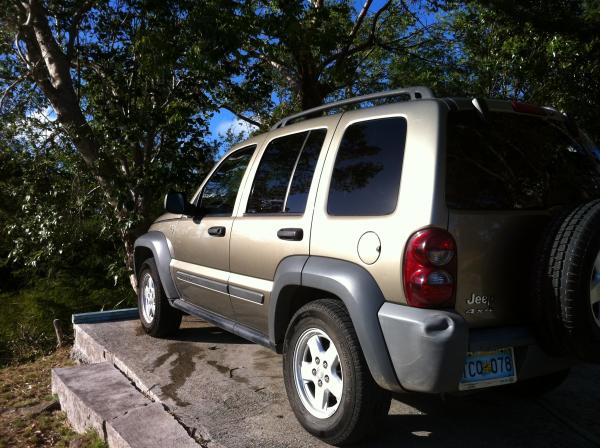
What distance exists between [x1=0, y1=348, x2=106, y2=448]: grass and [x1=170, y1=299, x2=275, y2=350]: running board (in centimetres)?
109

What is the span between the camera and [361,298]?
2.64 m

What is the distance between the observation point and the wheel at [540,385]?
140 inches

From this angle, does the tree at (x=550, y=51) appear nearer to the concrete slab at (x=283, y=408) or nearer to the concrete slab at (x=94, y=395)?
the concrete slab at (x=283, y=408)

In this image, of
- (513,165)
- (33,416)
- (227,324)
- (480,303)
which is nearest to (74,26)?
(33,416)

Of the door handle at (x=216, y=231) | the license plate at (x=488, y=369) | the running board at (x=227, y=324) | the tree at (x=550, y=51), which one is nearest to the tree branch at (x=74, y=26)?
the running board at (x=227, y=324)

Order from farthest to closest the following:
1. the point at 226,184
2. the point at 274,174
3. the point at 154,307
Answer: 1. the point at 154,307
2. the point at 226,184
3. the point at 274,174

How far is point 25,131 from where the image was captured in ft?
24.7

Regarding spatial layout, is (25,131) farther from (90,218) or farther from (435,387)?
(435,387)

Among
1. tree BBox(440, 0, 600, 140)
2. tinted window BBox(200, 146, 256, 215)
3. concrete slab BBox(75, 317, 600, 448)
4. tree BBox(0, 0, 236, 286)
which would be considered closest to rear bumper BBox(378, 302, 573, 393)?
concrete slab BBox(75, 317, 600, 448)

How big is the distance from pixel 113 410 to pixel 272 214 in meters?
1.65

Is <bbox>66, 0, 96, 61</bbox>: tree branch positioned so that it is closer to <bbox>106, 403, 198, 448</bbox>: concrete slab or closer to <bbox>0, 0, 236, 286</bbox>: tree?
<bbox>0, 0, 236, 286</bbox>: tree

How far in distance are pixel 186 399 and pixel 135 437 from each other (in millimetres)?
538

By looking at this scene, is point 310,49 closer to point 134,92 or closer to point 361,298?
point 134,92

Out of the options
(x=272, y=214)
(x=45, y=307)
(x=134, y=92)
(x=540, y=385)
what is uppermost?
(x=134, y=92)
